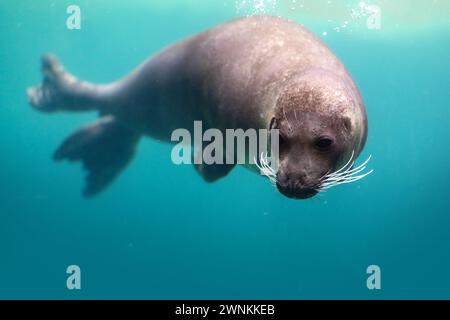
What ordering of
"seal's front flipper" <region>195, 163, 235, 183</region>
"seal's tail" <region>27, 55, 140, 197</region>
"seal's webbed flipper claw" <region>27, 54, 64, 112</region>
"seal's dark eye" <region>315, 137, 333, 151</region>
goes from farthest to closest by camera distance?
1. "seal's webbed flipper claw" <region>27, 54, 64, 112</region>
2. "seal's tail" <region>27, 55, 140, 197</region>
3. "seal's front flipper" <region>195, 163, 235, 183</region>
4. "seal's dark eye" <region>315, 137, 333, 151</region>

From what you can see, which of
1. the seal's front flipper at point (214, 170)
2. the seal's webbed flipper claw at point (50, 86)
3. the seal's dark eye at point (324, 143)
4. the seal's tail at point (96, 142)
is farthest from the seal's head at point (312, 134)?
the seal's webbed flipper claw at point (50, 86)

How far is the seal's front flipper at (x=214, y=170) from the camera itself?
475 cm

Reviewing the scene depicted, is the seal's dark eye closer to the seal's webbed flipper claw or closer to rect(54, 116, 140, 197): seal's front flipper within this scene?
rect(54, 116, 140, 197): seal's front flipper

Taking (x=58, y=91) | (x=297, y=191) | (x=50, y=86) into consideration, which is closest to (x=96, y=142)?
(x=58, y=91)

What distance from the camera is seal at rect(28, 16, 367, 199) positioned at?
2850 millimetres

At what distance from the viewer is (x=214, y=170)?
15.7ft

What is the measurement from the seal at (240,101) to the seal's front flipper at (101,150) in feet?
0.05

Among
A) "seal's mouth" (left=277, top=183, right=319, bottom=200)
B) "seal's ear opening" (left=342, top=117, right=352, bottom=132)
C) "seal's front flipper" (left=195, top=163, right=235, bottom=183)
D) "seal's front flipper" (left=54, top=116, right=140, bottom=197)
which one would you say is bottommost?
"seal's mouth" (left=277, top=183, right=319, bottom=200)

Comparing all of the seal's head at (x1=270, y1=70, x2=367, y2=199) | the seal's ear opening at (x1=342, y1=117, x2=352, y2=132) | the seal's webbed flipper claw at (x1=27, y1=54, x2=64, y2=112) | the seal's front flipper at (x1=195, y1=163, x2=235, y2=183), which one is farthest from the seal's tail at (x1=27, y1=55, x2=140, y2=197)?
the seal's ear opening at (x1=342, y1=117, x2=352, y2=132)

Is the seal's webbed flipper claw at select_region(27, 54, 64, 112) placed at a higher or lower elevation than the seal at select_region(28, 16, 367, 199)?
higher

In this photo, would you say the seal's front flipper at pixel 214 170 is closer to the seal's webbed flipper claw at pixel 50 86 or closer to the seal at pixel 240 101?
the seal at pixel 240 101

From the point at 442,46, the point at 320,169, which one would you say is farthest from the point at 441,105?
the point at 320,169

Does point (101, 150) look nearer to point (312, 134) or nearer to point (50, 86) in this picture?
point (50, 86)
